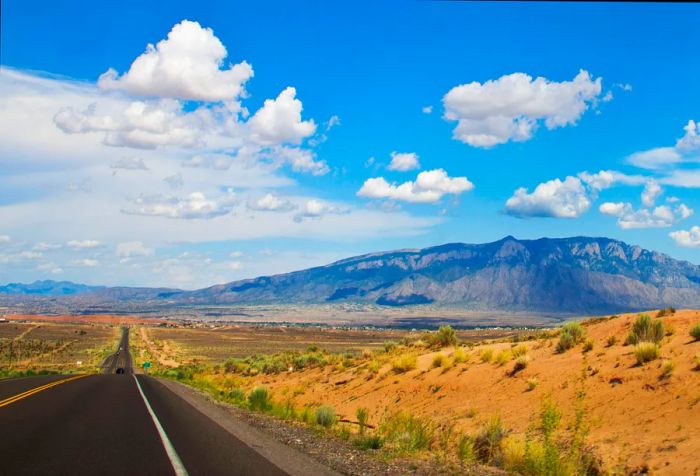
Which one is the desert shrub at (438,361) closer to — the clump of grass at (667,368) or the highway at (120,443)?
the clump of grass at (667,368)

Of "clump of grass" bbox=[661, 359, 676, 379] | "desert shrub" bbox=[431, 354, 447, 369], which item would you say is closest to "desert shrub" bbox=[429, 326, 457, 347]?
"desert shrub" bbox=[431, 354, 447, 369]

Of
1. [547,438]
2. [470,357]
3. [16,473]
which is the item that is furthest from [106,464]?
[470,357]

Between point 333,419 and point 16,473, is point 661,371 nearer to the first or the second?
point 333,419

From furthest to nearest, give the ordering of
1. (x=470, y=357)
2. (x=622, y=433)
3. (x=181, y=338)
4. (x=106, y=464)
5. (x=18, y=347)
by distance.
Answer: (x=181, y=338) < (x=18, y=347) < (x=470, y=357) < (x=622, y=433) < (x=106, y=464)

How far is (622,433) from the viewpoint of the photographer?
12680 millimetres

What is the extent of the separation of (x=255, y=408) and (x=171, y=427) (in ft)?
22.7

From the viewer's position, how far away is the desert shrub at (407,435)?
1257 centimetres

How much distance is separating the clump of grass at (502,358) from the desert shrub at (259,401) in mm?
8715

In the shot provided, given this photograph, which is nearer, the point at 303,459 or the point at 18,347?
the point at 303,459

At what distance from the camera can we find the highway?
938cm

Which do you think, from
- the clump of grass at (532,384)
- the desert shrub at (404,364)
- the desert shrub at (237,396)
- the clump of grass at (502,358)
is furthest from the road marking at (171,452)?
the desert shrub at (404,364)

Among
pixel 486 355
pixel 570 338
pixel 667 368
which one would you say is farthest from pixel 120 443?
pixel 570 338

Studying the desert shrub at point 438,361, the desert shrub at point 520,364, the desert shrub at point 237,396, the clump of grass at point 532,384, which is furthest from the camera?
the desert shrub at point 438,361

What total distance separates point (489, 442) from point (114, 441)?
26.3 feet
